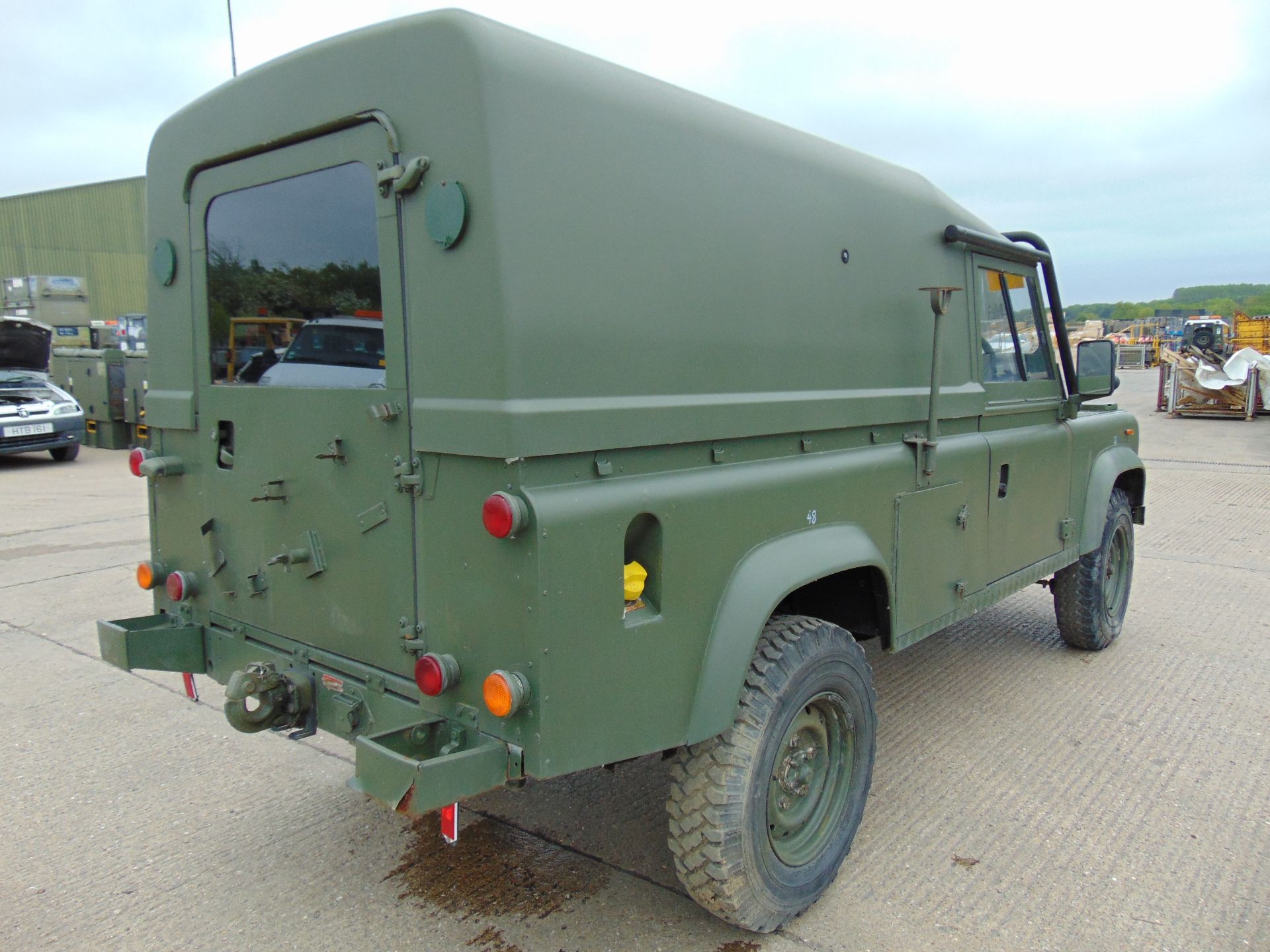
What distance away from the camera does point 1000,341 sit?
4.16 metres

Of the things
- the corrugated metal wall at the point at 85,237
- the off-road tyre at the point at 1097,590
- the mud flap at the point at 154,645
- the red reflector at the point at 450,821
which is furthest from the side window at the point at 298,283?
the corrugated metal wall at the point at 85,237

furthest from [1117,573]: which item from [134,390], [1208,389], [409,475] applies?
[1208,389]

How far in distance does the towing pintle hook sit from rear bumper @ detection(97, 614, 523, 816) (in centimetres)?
4

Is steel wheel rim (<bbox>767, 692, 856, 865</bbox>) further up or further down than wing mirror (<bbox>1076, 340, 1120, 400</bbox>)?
further down

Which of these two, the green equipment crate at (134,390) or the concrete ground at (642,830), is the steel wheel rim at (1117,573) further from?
the green equipment crate at (134,390)

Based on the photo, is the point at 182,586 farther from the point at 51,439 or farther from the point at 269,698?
the point at 51,439

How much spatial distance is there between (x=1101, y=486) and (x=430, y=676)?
3.99m

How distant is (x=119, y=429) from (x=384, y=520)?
1608 cm

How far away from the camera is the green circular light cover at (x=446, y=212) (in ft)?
7.06

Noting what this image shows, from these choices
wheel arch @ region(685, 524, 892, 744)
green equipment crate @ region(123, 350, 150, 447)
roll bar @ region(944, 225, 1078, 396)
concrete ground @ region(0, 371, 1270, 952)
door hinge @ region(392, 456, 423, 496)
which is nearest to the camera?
door hinge @ region(392, 456, 423, 496)

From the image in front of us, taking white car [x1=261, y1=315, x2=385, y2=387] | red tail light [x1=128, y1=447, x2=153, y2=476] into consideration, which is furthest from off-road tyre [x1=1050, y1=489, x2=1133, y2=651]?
red tail light [x1=128, y1=447, x2=153, y2=476]

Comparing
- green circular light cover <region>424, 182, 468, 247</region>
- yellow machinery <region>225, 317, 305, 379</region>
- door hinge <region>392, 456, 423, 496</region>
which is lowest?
door hinge <region>392, 456, 423, 496</region>

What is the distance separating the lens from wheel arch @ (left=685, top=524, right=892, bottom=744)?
2.47 meters

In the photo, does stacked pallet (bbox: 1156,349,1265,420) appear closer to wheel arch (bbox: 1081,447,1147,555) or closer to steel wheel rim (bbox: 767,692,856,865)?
wheel arch (bbox: 1081,447,1147,555)
